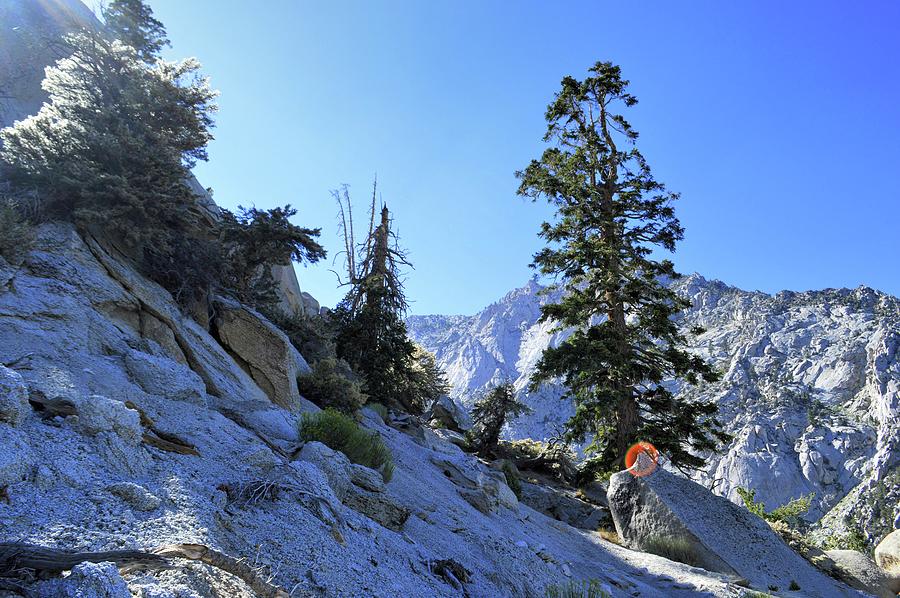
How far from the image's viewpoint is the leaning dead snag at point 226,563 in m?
3.14

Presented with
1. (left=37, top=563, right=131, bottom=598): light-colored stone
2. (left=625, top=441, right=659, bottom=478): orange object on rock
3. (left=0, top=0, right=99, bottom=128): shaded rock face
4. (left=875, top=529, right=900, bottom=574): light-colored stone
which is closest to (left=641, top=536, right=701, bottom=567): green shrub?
(left=625, top=441, right=659, bottom=478): orange object on rock

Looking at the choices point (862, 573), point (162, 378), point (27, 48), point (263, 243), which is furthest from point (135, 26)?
point (862, 573)

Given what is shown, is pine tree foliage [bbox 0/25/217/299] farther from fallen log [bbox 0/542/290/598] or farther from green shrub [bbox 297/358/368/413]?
fallen log [bbox 0/542/290/598]

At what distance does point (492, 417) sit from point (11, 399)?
707 inches

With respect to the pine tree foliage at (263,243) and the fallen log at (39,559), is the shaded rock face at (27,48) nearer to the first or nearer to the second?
the pine tree foliage at (263,243)

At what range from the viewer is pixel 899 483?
5684cm

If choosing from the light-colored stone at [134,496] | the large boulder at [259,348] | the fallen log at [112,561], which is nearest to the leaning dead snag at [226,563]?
the fallen log at [112,561]

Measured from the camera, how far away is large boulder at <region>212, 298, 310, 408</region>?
417 inches

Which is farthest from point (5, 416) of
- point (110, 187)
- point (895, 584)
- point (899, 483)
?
point (899, 483)

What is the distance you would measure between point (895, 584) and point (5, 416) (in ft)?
56.6

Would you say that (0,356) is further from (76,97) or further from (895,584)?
(895,584)

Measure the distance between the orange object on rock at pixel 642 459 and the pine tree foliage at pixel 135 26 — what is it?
63.3ft

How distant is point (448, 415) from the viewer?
985 inches

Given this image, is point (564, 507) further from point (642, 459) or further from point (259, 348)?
point (259, 348)
